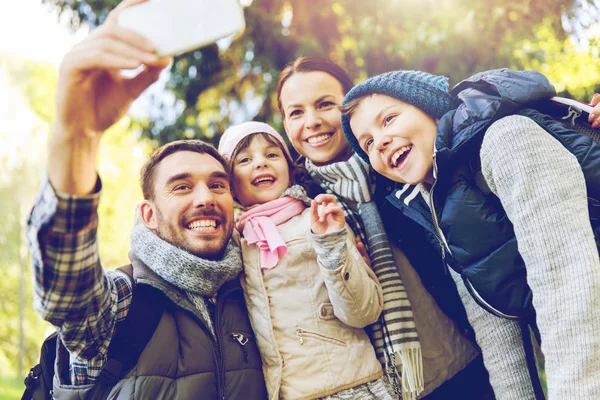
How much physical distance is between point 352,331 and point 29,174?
58.8 feet

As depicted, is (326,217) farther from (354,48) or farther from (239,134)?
(354,48)

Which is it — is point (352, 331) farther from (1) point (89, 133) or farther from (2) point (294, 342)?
(1) point (89, 133)

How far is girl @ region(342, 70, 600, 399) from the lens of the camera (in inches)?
60.6

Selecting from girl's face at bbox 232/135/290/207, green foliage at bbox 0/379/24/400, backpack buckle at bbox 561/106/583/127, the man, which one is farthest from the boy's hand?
green foliage at bbox 0/379/24/400

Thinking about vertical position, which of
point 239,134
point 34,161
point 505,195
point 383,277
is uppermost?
point 34,161

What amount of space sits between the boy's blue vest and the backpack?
1219 millimetres

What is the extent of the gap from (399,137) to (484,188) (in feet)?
1.53

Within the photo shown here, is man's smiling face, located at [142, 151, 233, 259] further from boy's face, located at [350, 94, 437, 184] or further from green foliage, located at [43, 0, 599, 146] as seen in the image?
green foliage, located at [43, 0, 599, 146]

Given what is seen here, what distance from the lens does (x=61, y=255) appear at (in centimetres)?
150

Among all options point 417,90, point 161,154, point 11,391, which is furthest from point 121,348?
point 11,391

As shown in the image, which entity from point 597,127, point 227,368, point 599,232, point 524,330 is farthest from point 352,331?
point 597,127

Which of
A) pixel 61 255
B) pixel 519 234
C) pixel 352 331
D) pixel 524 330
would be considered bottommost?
pixel 524 330

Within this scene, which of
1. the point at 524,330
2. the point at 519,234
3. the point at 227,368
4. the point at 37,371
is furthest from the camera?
the point at 524,330

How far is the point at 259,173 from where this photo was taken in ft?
8.73
